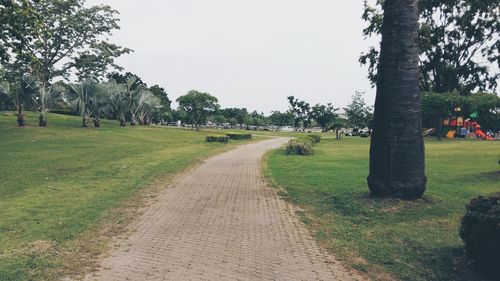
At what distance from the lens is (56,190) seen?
11.5 metres

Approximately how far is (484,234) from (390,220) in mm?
3080

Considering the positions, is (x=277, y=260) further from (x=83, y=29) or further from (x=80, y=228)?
(x=83, y=29)

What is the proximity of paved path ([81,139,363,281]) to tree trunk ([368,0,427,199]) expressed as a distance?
2.95 meters

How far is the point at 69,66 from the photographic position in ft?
135

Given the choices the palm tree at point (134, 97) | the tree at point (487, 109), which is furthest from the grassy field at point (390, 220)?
the palm tree at point (134, 97)

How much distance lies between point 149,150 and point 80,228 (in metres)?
17.0

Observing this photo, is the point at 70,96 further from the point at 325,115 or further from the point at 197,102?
the point at 325,115

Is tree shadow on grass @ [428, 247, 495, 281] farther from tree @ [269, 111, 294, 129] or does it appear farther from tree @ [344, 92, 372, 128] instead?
tree @ [269, 111, 294, 129]

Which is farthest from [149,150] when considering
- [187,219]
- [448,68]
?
[448,68]

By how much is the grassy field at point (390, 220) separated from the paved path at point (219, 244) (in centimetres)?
61

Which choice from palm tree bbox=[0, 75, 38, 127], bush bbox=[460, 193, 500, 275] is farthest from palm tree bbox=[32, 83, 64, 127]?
bush bbox=[460, 193, 500, 275]

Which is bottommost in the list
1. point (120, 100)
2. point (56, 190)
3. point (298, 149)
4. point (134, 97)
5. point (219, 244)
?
point (56, 190)

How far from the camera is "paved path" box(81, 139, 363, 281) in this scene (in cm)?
542

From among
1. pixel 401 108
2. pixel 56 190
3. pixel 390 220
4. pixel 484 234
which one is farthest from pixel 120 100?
pixel 484 234
